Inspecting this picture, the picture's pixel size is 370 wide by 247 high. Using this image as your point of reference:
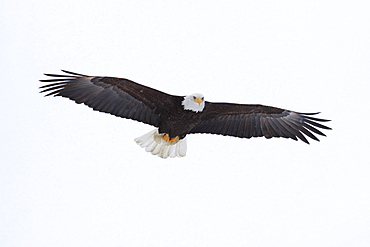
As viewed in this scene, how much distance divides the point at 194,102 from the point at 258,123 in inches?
46.1

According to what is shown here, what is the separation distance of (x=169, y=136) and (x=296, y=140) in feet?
6.06

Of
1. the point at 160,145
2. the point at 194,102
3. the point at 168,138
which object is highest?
the point at 194,102

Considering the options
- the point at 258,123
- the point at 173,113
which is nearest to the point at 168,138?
the point at 173,113

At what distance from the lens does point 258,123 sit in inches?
464

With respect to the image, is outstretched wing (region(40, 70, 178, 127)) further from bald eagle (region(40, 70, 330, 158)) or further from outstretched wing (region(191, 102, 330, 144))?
outstretched wing (region(191, 102, 330, 144))

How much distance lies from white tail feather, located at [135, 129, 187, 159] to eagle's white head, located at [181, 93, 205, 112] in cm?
97

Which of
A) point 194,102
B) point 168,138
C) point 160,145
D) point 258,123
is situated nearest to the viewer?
point 194,102

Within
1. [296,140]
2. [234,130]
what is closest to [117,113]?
[234,130]

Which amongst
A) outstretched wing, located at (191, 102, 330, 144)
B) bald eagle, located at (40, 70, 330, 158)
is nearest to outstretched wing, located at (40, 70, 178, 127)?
bald eagle, located at (40, 70, 330, 158)

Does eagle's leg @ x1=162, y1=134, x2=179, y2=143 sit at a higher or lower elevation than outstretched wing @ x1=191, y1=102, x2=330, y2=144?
lower

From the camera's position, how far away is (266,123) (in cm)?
1180

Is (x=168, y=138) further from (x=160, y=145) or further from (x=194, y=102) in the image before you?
(x=194, y=102)

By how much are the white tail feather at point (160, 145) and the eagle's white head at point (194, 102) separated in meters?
0.97

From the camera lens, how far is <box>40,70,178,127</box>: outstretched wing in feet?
36.2
